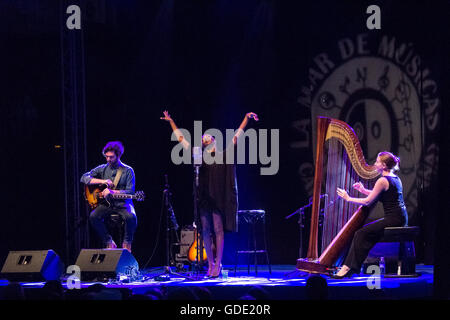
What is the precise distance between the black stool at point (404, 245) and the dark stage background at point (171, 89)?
4.30 ft

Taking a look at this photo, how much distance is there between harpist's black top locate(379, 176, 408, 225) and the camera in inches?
281

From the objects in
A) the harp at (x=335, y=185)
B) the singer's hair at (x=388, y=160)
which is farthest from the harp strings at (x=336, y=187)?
the singer's hair at (x=388, y=160)

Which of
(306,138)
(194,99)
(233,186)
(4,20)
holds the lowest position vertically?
(233,186)

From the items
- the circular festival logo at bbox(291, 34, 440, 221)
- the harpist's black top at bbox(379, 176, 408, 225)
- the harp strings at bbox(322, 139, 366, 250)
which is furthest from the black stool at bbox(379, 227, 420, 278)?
the circular festival logo at bbox(291, 34, 440, 221)

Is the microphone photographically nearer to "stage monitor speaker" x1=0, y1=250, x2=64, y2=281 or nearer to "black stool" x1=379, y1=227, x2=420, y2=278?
"stage monitor speaker" x1=0, y1=250, x2=64, y2=281

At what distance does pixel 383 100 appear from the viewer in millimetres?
8766

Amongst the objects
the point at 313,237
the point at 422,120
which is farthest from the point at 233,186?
the point at 422,120

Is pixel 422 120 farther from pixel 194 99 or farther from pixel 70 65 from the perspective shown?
pixel 70 65

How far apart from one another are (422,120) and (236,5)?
10.5ft

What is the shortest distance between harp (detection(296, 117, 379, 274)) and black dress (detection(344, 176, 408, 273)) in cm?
10

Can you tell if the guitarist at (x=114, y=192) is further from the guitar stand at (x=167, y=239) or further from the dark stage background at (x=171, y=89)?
the dark stage background at (x=171, y=89)

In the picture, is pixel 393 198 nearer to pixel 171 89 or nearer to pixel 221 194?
pixel 221 194

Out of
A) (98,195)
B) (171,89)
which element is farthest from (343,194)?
(171,89)
